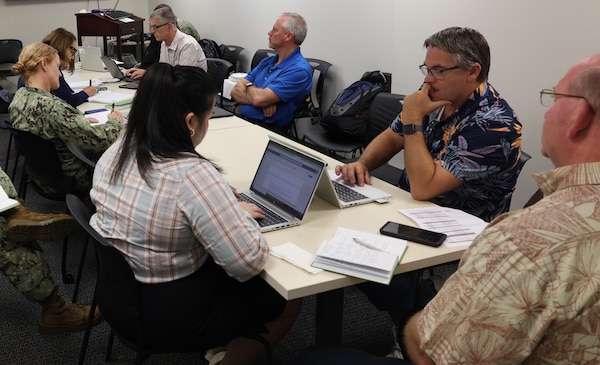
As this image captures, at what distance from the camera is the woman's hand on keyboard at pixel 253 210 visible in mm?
1866

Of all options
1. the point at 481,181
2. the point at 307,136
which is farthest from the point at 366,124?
the point at 481,181

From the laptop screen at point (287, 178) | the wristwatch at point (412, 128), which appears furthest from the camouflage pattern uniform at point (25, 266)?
the wristwatch at point (412, 128)

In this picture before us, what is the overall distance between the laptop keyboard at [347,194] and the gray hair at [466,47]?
24.0 inches

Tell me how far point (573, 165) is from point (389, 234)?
2.78 feet

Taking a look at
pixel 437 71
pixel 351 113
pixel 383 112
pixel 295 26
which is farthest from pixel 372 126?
pixel 437 71

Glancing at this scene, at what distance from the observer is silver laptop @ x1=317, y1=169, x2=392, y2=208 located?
2.00 metres

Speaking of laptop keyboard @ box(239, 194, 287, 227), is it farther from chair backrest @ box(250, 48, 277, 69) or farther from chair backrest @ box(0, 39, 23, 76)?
chair backrest @ box(0, 39, 23, 76)

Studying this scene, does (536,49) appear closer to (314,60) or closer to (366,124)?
(366,124)

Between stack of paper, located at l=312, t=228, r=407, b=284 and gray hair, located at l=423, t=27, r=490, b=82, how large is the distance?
777 mm

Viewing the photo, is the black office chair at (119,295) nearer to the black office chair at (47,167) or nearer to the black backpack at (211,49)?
the black office chair at (47,167)

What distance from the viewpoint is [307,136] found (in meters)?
4.06

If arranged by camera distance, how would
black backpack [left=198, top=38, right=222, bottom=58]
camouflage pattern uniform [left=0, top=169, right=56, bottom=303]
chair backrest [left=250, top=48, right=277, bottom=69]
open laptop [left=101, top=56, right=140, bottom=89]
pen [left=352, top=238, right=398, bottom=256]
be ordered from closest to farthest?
pen [left=352, top=238, right=398, bottom=256], camouflage pattern uniform [left=0, top=169, right=56, bottom=303], open laptop [left=101, top=56, right=140, bottom=89], chair backrest [left=250, top=48, right=277, bottom=69], black backpack [left=198, top=38, right=222, bottom=58]

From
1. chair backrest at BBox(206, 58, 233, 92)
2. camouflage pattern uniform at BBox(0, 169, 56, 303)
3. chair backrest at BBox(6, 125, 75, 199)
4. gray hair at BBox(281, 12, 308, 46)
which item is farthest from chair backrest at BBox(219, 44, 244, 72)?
camouflage pattern uniform at BBox(0, 169, 56, 303)

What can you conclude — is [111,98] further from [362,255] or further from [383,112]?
[362,255]
